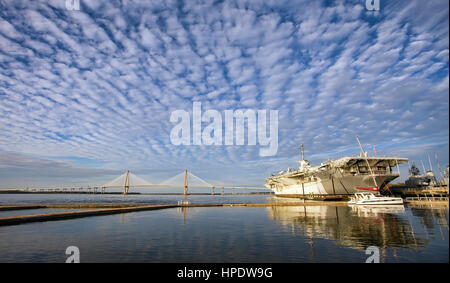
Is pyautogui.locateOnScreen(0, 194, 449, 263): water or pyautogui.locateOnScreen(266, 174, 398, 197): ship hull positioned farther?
pyautogui.locateOnScreen(266, 174, 398, 197): ship hull

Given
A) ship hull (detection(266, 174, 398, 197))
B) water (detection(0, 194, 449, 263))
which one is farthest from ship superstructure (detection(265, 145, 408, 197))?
water (detection(0, 194, 449, 263))

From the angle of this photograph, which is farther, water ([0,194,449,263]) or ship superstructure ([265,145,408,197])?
ship superstructure ([265,145,408,197])

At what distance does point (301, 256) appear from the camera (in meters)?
10.9

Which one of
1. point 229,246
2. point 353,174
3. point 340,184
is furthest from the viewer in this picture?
point 340,184

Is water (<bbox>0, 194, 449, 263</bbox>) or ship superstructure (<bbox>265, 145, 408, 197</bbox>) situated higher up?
ship superstructure (<bbox>265, 145, 408, 197</bbox>)

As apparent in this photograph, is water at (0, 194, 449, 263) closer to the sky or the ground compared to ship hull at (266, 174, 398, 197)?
closer to the ground

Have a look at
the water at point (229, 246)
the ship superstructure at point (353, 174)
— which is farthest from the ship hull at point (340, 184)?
the water at point (229, 246)

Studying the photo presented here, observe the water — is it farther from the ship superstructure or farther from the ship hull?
the ship hull

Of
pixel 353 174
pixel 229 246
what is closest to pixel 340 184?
pixel 353 174

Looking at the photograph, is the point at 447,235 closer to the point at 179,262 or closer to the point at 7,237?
the point at 179,262

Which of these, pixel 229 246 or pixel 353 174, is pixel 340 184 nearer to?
pixel 353 174

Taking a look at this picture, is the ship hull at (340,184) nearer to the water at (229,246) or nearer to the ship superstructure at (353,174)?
the ship superstructure at (353,174)
